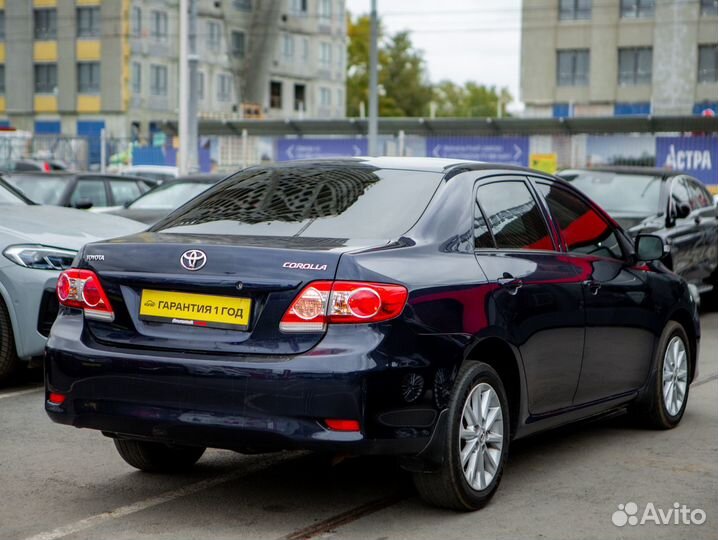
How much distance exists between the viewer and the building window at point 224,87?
75438mm

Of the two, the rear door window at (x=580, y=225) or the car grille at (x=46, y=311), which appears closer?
the rear door window at (x=580, y=225)

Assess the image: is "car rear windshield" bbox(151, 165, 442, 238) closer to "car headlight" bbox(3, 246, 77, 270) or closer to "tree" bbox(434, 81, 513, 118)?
"car headlight" bbox(3, 246, 77, 270)

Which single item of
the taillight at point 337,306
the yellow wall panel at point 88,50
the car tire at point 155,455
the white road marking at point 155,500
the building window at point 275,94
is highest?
the yellow wall panel at point 88,50

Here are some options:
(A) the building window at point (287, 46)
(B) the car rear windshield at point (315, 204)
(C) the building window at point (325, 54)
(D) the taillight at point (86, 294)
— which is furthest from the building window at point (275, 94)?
(D) the taillight at point (86, 294)

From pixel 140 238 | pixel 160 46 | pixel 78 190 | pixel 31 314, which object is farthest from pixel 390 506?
pixel 160 46

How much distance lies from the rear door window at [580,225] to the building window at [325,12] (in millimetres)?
80263

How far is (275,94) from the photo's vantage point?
266 feet

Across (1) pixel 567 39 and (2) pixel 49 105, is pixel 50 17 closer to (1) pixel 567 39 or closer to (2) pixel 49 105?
(2) pixel 49 105

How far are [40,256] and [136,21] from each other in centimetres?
6241

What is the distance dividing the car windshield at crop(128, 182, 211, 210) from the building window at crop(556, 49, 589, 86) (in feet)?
149

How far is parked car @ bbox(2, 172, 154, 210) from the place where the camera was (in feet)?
54.4

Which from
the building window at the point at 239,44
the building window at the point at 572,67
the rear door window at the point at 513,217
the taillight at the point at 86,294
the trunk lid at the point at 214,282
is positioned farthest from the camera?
the building window at the point at 239,44

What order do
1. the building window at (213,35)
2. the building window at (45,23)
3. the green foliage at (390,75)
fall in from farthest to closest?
the green foliage at (390,75), the building window at (213,35), the building window at (45,23)

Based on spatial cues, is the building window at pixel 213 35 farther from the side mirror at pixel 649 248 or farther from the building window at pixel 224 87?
the side mirror at pixel 649 248
